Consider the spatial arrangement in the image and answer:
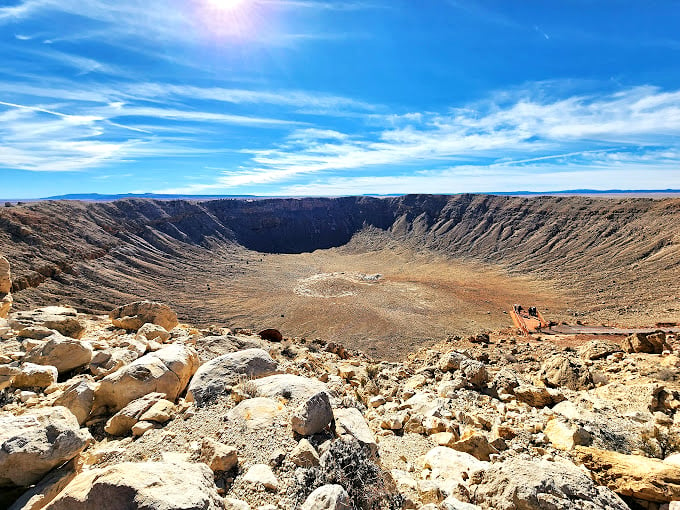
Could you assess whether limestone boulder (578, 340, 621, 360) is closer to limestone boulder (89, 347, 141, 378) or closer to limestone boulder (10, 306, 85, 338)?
limestone boulder (89, 347, 141, 378)

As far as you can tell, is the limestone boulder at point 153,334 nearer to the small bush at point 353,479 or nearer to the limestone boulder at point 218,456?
the limestone boulder at point 218,456

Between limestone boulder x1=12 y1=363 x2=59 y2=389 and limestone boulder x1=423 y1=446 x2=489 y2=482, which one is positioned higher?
limestone boulder x1=12 y1=363 x2=59 y2=389

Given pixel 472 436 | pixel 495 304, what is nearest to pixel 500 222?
pixel 495 304

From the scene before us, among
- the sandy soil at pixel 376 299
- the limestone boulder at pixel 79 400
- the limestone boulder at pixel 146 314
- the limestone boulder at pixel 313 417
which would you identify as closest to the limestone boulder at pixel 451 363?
the limestone boulder at pixel 313 417

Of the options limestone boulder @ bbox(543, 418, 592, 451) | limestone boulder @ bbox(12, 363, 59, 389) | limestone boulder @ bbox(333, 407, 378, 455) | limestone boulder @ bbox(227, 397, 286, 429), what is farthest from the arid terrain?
limestone boulder @ bbox(12, 363, 59, 389)

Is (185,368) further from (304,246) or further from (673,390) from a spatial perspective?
(304,246)

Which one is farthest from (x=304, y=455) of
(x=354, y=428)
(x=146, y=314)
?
(x=146, y=314)

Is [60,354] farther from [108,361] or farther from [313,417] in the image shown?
[313,417]
